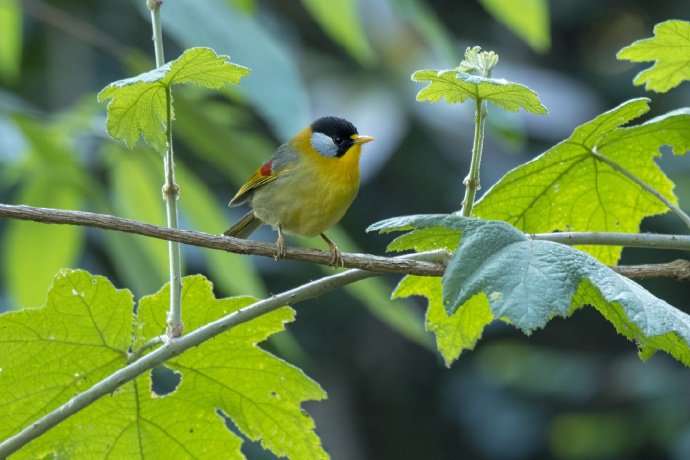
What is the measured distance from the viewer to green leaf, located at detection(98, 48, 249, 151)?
1.32m

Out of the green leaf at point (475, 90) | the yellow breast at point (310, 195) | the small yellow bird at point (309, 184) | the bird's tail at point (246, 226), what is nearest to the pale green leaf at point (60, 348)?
the green leaf at point (475, 90)

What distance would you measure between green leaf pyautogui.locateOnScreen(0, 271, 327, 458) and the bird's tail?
5.02 feet

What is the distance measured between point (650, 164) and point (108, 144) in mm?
1584

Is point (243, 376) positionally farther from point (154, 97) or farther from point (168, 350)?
point (154, 97)

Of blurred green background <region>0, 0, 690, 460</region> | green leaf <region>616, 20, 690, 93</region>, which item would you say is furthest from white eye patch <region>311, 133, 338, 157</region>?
blurred green background <region>0, 0, 690, 460</region>

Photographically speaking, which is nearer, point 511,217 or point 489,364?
point 511,217

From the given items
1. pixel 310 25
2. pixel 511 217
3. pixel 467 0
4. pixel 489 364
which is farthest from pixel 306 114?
pixel 467 0

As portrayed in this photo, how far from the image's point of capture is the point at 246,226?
10.0ft

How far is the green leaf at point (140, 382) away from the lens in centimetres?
141

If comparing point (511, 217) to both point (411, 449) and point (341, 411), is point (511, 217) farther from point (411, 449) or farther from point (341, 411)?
point (411, 449)

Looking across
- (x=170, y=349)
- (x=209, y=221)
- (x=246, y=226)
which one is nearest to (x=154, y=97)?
(x=170, y=349)

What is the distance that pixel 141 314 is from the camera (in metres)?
1.44

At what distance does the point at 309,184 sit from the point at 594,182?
42.4 inches

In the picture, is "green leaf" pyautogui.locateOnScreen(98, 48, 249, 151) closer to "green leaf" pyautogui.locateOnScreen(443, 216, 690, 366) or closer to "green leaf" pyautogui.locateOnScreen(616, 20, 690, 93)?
"green leaf" pyautogui.locateOnScreen(443, 216, 690, 366)
